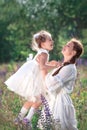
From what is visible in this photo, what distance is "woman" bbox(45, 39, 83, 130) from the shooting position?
7938 mm

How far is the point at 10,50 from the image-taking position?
33.8 meters

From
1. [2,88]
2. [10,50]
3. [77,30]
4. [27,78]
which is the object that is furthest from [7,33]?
[27,78]

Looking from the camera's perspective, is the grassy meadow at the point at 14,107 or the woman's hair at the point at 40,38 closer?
the grassy meadow at the point at 14,107

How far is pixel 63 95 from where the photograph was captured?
8016 millimetres

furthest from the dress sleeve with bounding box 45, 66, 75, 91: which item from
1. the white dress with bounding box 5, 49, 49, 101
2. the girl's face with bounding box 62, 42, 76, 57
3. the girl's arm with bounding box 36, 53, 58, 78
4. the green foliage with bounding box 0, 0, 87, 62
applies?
the green foliage with bounding box 0, 0, 87, 62

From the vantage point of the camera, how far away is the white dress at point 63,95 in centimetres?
793

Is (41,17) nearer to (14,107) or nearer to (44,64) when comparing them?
(14,107)

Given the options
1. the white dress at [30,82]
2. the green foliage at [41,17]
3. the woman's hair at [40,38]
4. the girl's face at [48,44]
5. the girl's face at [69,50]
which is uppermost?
the green foliage at [41,17]

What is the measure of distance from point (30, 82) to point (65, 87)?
70cm

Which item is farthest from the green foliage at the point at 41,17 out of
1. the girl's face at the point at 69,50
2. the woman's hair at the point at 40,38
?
the girl's face at the point at 69,50

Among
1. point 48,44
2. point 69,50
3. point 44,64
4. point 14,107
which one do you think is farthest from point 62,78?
point 14,107

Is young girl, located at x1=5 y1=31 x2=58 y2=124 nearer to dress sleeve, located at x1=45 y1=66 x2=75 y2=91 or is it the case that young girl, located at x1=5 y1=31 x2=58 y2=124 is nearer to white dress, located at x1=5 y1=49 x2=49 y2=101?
white dress, located at x1=5 y1=49 x2=49 y2=101

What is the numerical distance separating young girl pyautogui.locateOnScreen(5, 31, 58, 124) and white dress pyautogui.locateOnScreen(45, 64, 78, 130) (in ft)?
1.23

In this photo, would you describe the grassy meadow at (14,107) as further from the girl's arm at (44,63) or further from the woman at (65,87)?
the girl's arm at (44,63)
